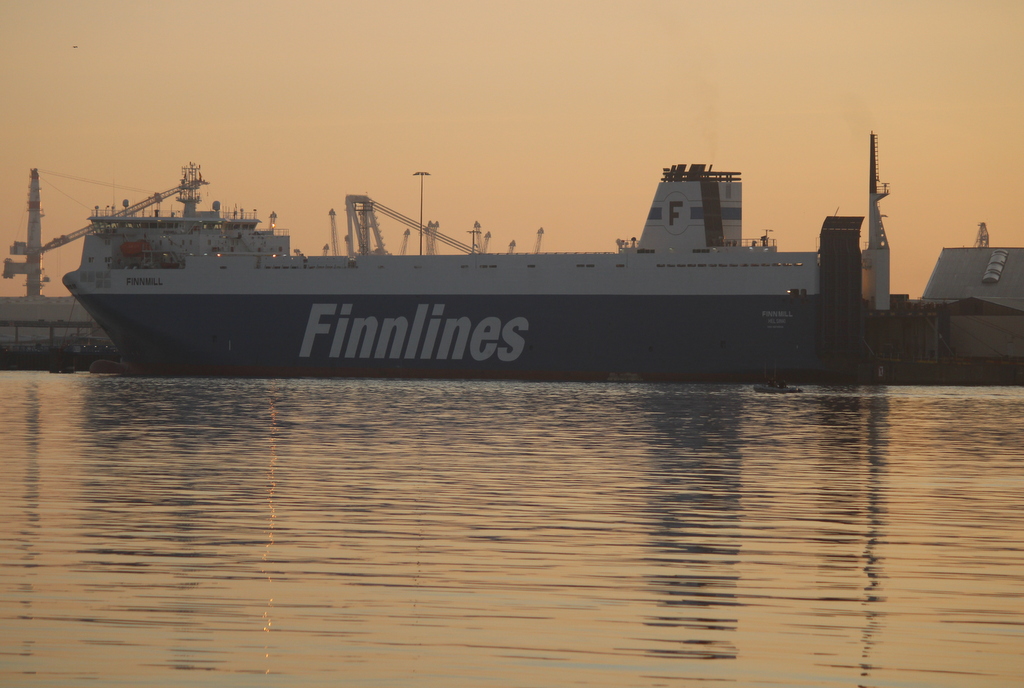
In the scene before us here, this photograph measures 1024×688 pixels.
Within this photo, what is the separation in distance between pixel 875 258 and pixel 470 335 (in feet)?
69.3

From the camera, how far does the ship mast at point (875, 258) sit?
6122 cm

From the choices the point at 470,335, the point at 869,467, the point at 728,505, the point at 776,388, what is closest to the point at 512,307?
the point at 470,335

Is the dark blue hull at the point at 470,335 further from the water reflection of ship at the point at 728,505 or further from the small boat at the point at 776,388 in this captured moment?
the water reflection of ship at the point at 728,505

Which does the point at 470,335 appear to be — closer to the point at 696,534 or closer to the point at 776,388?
the point at 776,388

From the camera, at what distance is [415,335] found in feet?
205

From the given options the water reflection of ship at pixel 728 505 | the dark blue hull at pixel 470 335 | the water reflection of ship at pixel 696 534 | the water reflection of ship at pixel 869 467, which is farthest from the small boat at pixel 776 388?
the water reflection of ship at pixel 696 534

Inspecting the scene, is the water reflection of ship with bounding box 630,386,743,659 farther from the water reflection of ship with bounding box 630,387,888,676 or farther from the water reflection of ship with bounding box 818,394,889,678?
the water reflection of ship with bounding box 818,394,889,678

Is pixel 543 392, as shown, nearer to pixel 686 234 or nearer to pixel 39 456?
pixel 686 234

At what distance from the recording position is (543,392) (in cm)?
5297

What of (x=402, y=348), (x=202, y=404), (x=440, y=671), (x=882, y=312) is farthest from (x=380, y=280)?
(x=440, y=671)

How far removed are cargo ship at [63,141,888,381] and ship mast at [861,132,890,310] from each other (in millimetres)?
2560

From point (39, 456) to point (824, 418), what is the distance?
23.9 m

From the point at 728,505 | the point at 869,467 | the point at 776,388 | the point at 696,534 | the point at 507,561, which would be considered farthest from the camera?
the point at 776,388

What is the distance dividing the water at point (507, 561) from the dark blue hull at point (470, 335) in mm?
30305
